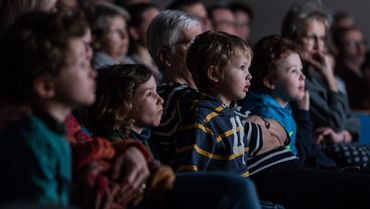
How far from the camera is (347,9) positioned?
11.3 m

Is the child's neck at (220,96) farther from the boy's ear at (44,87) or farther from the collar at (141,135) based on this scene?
the boy's ear at (44,87)

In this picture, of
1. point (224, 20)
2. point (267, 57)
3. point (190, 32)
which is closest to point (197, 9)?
point (224, 20)

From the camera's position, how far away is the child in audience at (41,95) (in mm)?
2826

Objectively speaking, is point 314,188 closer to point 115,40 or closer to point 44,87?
point 44,87

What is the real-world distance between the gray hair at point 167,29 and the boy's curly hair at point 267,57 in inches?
13.3

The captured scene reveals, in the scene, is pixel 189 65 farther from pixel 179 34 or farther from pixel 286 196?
pixel 286 196

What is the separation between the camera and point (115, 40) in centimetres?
627

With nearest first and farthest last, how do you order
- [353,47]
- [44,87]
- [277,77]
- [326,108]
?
[44,87], [277,77], [326,108], [353,47]

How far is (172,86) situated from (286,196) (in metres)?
0.68

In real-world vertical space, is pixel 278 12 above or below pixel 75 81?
below

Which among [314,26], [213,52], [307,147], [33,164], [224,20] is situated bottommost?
[224,20]

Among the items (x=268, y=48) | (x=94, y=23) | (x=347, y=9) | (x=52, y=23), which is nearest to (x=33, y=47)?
(x=52, y=23)

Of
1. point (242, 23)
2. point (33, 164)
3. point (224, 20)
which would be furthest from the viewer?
point (242, 23)

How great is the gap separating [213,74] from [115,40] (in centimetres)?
199
